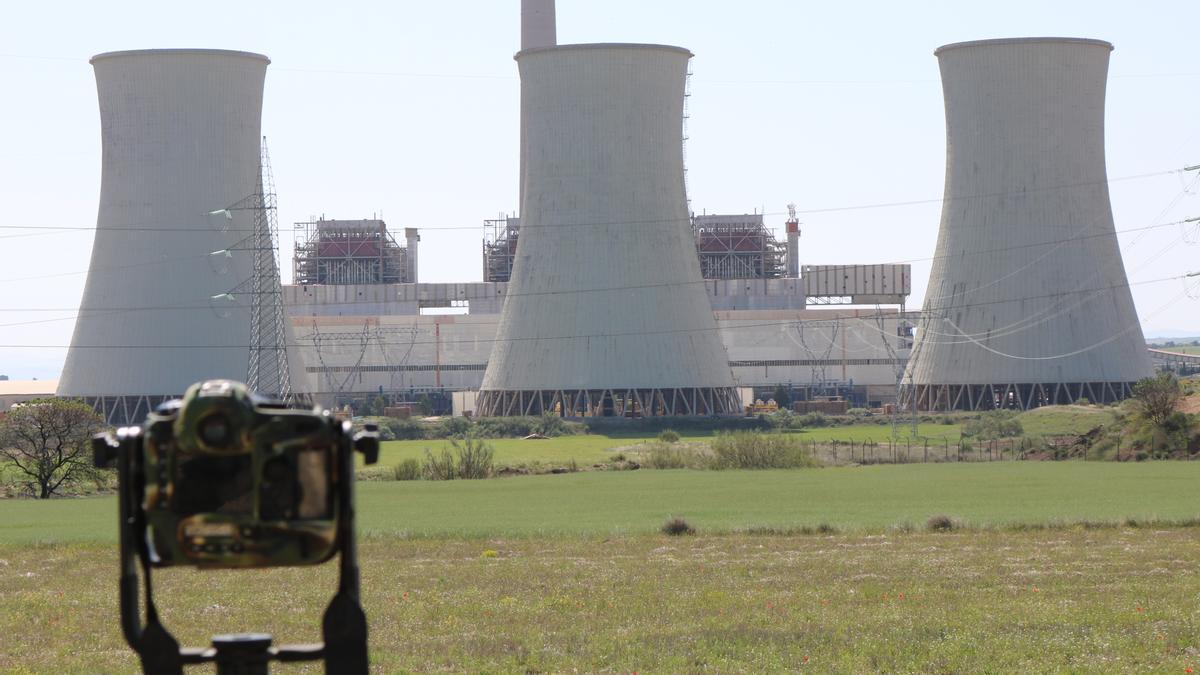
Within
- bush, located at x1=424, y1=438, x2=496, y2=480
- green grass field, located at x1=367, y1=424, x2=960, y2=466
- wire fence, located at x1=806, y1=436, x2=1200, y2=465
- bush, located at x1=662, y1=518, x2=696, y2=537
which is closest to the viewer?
bush, located at x1=662, y1=518, x2=696, y2=537

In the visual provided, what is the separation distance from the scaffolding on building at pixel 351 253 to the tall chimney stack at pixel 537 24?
21.4m

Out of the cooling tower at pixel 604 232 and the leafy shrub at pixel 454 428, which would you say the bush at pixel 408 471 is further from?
the leafy shrub at pixel 454 428

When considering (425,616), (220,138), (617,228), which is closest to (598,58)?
(617,228)

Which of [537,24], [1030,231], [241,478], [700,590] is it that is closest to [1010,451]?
[1030,231]

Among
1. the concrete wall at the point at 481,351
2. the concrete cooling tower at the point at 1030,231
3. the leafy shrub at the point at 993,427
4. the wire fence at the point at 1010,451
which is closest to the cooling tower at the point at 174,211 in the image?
the wire fence at the point at 1010,451

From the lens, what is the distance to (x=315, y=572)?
43.8ft

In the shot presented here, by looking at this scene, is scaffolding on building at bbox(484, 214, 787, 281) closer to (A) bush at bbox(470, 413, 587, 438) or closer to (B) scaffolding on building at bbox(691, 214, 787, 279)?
(B) scaffolding on building at bbox(691, 214, 787, 279)

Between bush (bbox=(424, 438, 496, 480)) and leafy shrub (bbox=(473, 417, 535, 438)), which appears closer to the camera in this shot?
bush (bbox=(424, 438, 496, 480))

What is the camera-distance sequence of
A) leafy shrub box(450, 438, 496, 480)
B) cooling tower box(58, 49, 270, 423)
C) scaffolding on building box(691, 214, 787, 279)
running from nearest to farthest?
leafy shrub box(450, 438, 496, 480)
cooling tower box(58, 49, 270, 423)
scaffolding on building box(691, 214, 787, 279)

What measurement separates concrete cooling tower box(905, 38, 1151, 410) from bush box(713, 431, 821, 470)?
545 inches

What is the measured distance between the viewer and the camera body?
265 centimetres

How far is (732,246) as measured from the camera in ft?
224

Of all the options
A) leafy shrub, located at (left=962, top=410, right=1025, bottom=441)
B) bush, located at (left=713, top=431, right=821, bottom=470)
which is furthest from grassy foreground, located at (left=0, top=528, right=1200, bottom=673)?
leafy shrub, located at (left=962, top=410, right=1025, bottom=441)

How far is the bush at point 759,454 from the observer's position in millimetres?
31062
